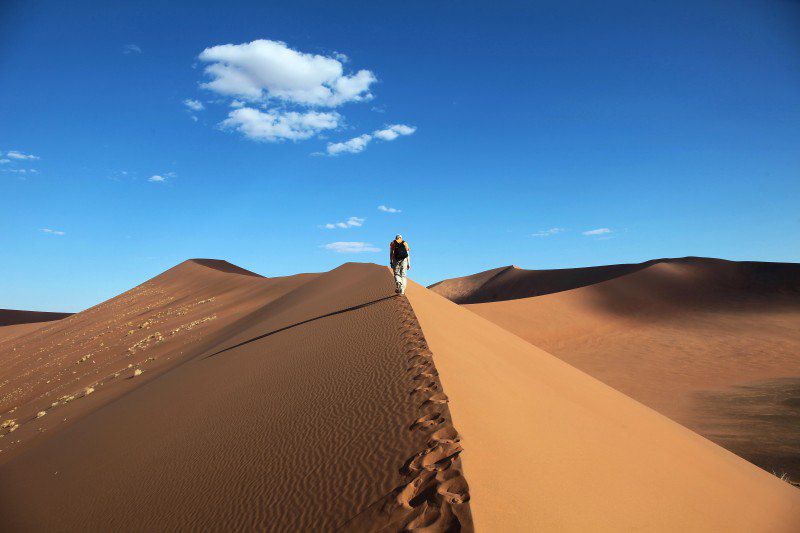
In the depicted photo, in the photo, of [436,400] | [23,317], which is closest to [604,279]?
[436,400]

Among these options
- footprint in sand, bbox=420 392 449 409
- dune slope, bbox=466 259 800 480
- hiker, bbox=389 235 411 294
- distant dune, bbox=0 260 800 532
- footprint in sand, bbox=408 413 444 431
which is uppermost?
hiker, bbox=389 235 411 294

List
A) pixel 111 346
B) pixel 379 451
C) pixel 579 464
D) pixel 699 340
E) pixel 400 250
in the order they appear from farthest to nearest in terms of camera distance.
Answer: pixel 699 340
pixel 111 346
pixel 400 250
pixel 579 464
pixel 379 451

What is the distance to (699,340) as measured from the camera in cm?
2255

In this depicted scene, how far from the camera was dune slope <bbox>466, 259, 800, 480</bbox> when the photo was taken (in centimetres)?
1174

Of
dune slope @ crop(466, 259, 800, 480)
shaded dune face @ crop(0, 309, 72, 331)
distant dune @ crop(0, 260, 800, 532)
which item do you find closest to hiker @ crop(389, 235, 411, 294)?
distant dune @ crop(0, 260, 800, 532)

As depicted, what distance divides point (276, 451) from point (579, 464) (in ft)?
9.56

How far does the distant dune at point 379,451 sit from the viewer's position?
3.16m

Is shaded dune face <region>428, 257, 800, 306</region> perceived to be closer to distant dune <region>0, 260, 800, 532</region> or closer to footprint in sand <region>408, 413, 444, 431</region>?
distant dune <region>0, 260, 800, 532</region>

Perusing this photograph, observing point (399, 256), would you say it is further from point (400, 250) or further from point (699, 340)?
point (699, 340)

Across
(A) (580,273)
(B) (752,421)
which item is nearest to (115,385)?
(B) (752,421)

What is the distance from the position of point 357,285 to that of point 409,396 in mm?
9970

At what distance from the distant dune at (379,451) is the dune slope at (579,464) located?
0.08 ft

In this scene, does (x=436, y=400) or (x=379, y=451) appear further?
(x=436, y=400)

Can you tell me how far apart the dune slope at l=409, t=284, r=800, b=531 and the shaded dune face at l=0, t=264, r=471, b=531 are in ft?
1.06
